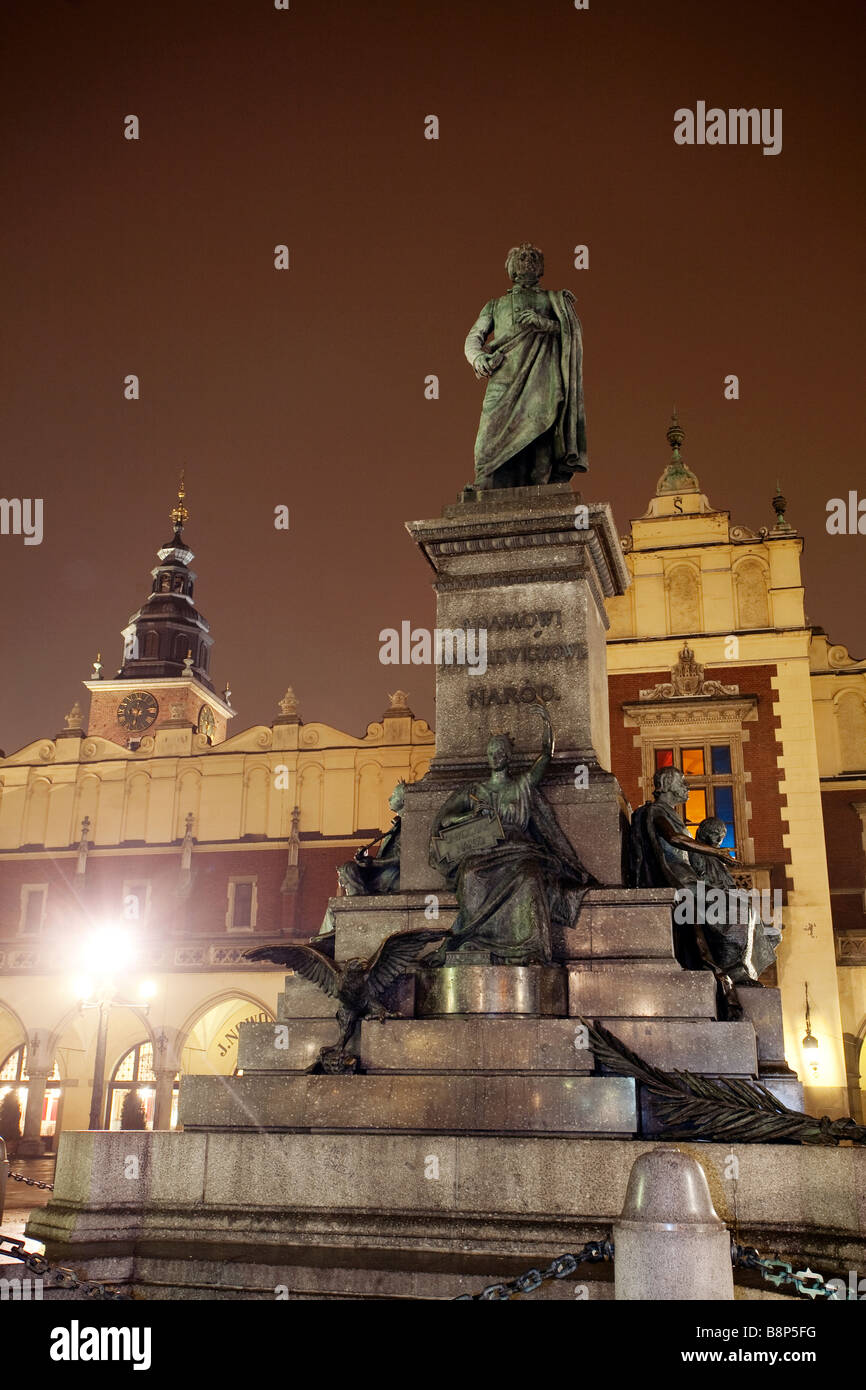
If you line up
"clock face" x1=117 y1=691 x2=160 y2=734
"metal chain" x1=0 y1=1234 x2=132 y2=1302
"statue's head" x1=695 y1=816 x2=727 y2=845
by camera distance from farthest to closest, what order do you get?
"clock face" x1=117 y1=691 x2=160 y2=734 < "statue's head" x1=695 y1=816 x2=727 y2=845 < "metal chain" x1=0 y1=1234 x2=132 y2=1302

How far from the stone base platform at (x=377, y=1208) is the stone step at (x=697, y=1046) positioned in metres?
0.86

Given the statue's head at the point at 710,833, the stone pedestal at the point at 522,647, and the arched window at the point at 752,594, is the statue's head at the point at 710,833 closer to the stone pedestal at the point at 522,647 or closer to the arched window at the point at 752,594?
the stone pedestal at the point at 522,647

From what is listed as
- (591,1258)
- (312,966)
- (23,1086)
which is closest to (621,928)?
(312,966)

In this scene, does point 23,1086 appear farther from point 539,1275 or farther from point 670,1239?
point 670,1239

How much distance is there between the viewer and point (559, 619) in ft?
28.7

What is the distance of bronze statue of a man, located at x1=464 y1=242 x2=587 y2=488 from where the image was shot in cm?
960

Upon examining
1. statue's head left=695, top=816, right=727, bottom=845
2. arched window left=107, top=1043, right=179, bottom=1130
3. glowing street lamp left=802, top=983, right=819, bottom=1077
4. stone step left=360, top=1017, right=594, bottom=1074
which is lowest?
stone step left=360, top=1017, right=594, bottom=1074

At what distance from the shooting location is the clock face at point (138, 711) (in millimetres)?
62188

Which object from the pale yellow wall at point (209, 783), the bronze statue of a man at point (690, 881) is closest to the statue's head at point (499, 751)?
the bronze statue of a man at point (690, 881)

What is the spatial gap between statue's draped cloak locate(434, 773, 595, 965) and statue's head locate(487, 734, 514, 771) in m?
0.13

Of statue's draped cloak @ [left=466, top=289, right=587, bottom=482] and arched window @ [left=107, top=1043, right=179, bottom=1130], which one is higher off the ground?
statue's draped cloak @ [left=466, top=289, right=587, bottom=482]

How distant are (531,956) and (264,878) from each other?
24.5 meters

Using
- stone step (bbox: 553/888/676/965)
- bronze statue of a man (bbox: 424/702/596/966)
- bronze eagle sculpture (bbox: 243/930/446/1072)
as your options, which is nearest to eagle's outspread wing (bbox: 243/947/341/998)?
bronze eagle sculpture (bbox: 243/930/446/1072)

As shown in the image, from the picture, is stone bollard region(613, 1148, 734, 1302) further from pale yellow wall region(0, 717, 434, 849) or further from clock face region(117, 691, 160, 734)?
clock face region(117, 691, 160, 734)
